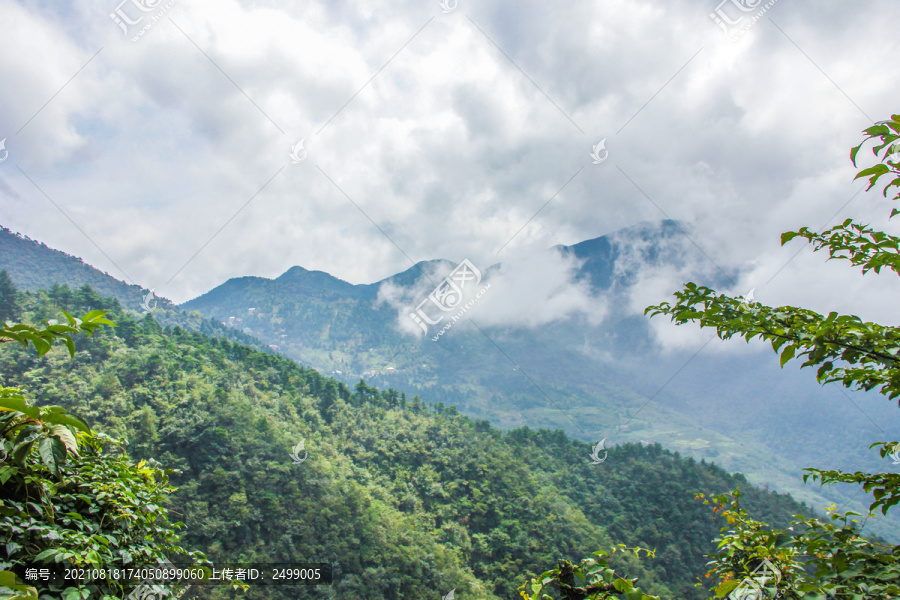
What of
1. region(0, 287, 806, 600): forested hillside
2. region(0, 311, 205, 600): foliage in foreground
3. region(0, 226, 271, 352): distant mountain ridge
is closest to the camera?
region(0, 311, 205, 600): foliage in foreground

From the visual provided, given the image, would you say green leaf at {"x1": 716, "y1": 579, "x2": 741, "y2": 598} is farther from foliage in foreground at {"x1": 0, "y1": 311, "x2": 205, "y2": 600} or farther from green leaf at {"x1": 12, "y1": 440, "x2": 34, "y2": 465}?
green leaf at {"x1": 12, "y1": 440, "x2": 34, "y2": 465}

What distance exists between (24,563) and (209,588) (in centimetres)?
3424

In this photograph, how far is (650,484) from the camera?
60312 millimetres

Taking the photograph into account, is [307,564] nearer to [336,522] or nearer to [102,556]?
[336,522]

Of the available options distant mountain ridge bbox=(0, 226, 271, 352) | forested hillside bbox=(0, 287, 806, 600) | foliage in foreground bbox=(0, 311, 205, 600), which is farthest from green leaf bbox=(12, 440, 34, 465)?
distant mountain ridge bbox=(0, 226, 271, 352)

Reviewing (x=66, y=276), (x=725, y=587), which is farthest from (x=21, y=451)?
(x=66, y=276)

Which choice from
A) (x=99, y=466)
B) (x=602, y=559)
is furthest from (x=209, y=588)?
(x=602, y=559)

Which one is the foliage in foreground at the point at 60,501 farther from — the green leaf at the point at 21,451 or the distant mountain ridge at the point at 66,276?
the distant mountain ridge at the point at 66,276

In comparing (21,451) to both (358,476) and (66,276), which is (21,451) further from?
(66,276)

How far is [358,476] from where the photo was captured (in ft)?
150

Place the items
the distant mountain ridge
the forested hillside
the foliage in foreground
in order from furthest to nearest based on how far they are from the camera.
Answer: the distant mountain ridge < the forested hillside < the foliage in foreground

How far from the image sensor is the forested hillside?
1352 inches

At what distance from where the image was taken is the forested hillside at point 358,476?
34344mm

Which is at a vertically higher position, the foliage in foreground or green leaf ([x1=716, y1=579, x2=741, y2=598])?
the foliage in foreground
